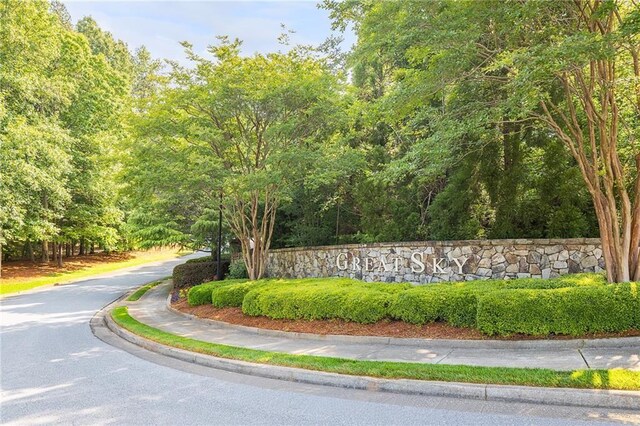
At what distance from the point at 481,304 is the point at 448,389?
222cm

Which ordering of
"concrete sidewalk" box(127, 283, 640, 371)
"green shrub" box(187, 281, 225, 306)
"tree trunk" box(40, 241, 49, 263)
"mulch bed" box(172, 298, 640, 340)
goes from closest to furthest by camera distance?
1. "concrete sidewalk" box(127, 283, 640, 371)
2. "mulch bed" box(172, 298, 640, 340)
3. "green shrub" box(187, 281, 225, 306)
4. "tree trunk" box(40, 241, 49, 263)

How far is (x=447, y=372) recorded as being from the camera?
4996 mm

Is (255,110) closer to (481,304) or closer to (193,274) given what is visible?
(193,274)

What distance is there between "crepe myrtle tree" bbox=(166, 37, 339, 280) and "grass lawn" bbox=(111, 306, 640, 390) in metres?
6.03

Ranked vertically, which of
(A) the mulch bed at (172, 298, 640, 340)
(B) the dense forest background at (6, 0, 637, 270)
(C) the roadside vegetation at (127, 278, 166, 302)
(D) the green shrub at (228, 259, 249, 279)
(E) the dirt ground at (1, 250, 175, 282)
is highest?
(B) the dense forest background at (6, 0, 637, 270)

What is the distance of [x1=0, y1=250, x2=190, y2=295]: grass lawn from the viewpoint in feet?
68.8

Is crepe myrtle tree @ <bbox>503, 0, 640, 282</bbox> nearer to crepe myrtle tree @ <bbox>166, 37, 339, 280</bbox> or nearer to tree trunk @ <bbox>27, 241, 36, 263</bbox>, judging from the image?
crepe myrtle tree @ <bbox>166, 37, 339, 280</bbox>

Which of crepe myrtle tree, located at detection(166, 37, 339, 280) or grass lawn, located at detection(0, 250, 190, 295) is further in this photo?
grass lawn, located at detection(0, 250, 190, 295)

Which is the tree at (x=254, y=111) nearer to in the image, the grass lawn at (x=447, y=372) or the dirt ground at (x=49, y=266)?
the grass lawn at (x=447, y=372)

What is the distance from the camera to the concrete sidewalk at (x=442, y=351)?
5215 mm

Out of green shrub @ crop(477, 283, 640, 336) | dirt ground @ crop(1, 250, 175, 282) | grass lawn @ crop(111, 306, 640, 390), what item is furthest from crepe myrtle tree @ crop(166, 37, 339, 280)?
dirt ground @ crop(1, 250, 175, 282)

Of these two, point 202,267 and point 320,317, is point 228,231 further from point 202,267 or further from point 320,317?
point 320,317

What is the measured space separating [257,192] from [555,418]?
1041 cm

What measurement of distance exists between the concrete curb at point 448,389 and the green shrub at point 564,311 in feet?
6.53
